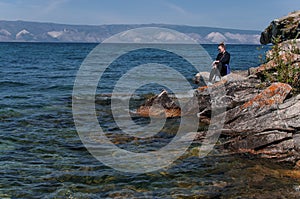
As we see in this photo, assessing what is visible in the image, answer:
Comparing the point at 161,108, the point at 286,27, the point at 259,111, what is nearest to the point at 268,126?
the point at 259,111

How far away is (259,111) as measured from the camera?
12305mm

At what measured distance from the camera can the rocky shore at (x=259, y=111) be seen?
11.1 meters

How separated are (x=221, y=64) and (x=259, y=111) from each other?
6.96 metres

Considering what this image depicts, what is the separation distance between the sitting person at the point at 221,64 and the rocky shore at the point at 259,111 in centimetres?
247

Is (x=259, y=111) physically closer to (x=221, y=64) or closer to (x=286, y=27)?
(x=221, y=64)

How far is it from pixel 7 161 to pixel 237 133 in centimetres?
770

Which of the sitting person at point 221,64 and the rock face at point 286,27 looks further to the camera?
the rock face at point 286,27

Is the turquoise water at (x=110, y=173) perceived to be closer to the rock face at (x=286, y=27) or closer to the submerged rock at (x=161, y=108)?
the submerged rock at (x=161, y=108)

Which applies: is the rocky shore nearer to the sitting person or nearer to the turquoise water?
the turquoise water

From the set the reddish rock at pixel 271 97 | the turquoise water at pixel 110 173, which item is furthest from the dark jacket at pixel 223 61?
the reddish rock at pixel 271 97

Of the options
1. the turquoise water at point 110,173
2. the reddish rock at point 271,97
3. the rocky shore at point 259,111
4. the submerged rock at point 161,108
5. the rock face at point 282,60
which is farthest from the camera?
the submerged rock at point 161,108

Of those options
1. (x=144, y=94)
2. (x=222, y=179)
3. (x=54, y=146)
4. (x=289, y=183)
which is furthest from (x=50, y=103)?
(x=289, y=183)

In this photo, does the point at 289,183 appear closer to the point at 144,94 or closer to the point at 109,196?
the point at 109,196

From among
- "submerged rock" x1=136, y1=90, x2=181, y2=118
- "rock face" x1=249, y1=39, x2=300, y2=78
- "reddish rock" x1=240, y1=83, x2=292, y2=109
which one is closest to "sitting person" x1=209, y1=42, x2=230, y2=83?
"rock face" x1=249, y1=39, x2=300, y2=78
